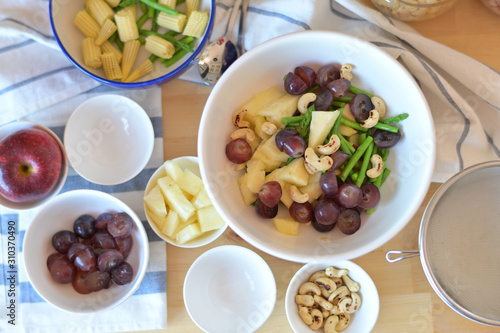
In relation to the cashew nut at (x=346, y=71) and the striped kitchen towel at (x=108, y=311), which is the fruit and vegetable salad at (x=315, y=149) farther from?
the striped kitchen towel at (x=108, y=311)

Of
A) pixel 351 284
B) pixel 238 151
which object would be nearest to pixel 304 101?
pixel 238 151

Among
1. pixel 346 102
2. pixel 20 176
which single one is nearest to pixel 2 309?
pixel 20 176

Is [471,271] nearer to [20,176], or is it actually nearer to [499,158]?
[499,158]

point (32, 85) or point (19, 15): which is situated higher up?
point (19, 15)

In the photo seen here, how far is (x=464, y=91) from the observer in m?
0.92

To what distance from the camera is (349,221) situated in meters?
0.76

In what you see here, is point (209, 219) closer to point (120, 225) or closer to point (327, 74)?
point (120, 225)

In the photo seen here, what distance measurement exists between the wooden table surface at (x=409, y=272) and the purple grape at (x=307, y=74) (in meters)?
0.24

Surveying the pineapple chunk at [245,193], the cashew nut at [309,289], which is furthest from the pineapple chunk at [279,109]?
the cashew nut at [309,289]

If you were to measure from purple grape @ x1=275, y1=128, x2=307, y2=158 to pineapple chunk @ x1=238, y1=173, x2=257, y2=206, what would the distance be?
3.4 inches

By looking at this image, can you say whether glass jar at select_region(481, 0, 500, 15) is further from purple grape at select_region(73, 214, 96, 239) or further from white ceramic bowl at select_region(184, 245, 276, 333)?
purple grape at select_region(73, 214, 96, 239)

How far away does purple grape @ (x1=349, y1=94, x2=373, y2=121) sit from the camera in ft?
2.56

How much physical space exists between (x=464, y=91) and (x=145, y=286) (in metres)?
0.74

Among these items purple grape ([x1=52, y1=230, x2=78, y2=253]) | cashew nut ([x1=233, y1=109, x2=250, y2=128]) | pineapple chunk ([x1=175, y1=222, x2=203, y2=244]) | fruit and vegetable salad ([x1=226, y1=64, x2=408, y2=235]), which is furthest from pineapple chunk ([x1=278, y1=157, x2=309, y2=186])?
purple grape ([x1=52, y1=230, x2=78, y2=253])
